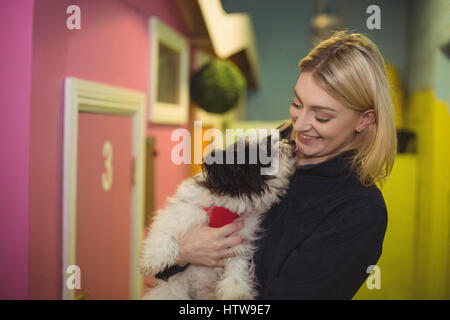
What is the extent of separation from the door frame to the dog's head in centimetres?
60

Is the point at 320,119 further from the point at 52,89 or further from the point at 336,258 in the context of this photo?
the point at 52,89

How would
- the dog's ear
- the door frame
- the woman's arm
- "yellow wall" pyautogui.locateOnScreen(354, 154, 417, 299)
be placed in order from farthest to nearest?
"yellow wall" pyautogui.locateOnScreen(354, 154, 417, 299)
the door frame
the dog's ear
the woman's arm

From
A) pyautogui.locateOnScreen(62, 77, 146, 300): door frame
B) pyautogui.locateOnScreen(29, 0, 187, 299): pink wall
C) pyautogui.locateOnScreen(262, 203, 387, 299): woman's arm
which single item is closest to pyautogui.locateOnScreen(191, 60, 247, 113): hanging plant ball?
pyautogui.locateOnScreen(62, 77, 146, 300): door frame

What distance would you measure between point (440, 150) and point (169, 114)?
1.74m

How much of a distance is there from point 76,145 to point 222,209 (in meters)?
0.69

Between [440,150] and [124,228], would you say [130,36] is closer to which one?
[124,228]

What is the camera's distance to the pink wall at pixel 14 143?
1.32 meters

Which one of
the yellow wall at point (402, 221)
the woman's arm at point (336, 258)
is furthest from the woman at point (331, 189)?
the yellow wall at point (402, 221)

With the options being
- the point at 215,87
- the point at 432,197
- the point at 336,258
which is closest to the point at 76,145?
the point at 336,258

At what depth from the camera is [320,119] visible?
3.86 ft

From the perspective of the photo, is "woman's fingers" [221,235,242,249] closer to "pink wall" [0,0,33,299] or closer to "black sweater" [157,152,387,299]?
"black sweater" [157,152,387,299]

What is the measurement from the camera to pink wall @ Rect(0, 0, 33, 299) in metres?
1.32
